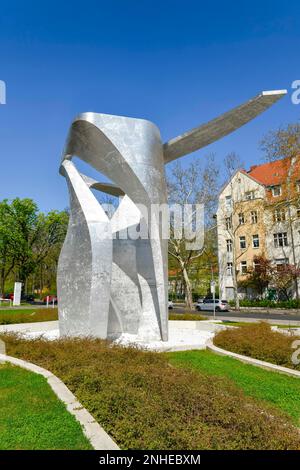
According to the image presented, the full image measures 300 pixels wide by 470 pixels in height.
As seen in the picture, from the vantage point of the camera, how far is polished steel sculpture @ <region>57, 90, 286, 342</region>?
1012cm

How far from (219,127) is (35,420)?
9.21 meters

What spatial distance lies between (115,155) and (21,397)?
305 inches

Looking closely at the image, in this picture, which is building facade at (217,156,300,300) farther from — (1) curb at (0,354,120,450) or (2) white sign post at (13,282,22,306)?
(1) curb at (0,354,120,450)

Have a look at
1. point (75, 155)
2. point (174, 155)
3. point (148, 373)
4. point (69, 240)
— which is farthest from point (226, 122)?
point (148, 373)

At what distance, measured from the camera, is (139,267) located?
39.5ft

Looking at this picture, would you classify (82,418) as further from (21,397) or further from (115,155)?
(115,155)

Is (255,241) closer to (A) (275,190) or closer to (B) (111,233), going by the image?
(A) (275,190)

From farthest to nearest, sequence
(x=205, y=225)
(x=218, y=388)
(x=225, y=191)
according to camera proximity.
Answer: (x=225, y=191) < (x=205, y=225) < (x=218, y=388)

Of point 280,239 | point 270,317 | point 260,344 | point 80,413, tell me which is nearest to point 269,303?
point 280,239

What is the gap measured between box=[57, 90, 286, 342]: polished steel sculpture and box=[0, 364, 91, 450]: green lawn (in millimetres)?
4352

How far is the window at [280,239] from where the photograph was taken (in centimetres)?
3419

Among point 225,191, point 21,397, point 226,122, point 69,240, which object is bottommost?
point 21,397

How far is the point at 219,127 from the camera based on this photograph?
10.6 m

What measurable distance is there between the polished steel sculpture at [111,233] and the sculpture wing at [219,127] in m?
0.03
